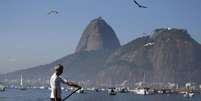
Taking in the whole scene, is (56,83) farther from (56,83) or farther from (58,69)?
(58,69)

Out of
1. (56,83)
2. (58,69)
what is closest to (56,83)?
(56,83)

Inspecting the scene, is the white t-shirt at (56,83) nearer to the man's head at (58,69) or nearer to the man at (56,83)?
the man at (56,83)

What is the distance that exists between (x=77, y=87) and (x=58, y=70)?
1.99ft

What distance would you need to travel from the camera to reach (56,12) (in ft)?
153

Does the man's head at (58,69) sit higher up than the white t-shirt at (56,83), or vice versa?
the man's head at (58,69)

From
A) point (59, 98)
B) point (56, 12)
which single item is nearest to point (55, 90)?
point (59, 98)

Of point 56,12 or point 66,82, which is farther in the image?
point 56,12

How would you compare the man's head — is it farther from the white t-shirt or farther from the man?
the white t-shirt

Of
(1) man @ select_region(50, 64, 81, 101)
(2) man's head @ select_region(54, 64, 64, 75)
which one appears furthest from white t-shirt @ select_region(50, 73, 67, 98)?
(2) man's head @ select_region(54, 64, 64, 75)

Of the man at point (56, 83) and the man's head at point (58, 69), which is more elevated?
the man's head at point (58, 69)

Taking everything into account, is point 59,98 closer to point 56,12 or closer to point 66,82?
point 66,82

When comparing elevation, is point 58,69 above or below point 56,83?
above

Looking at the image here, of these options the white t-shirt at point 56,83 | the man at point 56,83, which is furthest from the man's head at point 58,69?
the white t-shirt at point 56,83

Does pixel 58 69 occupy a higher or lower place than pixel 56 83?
higher
